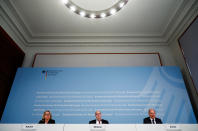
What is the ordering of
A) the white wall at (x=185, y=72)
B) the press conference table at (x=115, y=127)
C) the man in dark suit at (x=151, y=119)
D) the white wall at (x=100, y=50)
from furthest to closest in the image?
the white wall at (x=100, y=50)
the white wall at (x=185, y=72)
the man in dark suit at (x=151, y=119)
the press conference table at (x=115, y=127)

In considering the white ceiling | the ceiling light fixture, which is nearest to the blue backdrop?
the white ceiling

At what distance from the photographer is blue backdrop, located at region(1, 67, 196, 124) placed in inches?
68.6

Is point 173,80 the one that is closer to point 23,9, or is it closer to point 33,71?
point 33,71

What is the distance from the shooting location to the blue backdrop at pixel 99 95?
1.74 m

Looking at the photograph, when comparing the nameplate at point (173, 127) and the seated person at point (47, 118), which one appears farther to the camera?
the seated person at point (47, 118)

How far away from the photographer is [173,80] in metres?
1.95

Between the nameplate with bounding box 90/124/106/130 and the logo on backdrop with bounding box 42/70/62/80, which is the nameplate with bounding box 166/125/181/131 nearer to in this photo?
the nameplate with bounding box 90/124/106/130

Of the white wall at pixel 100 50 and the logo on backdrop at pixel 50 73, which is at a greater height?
the white wall at pixel 100 50

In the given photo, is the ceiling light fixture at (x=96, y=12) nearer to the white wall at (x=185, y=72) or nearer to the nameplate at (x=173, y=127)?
the white wall at (x=185, y=72)

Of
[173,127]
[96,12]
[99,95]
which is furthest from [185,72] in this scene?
[96,12]

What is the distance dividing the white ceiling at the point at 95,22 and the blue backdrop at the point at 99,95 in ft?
2.33

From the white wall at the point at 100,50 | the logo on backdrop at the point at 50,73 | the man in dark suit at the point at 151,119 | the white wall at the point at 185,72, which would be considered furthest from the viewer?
the white wall at the point at 100,50

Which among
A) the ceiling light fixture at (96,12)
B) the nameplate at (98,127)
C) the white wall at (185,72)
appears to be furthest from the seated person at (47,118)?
the white wall at (185,72)

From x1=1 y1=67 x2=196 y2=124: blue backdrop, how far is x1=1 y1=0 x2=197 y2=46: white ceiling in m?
0.71
